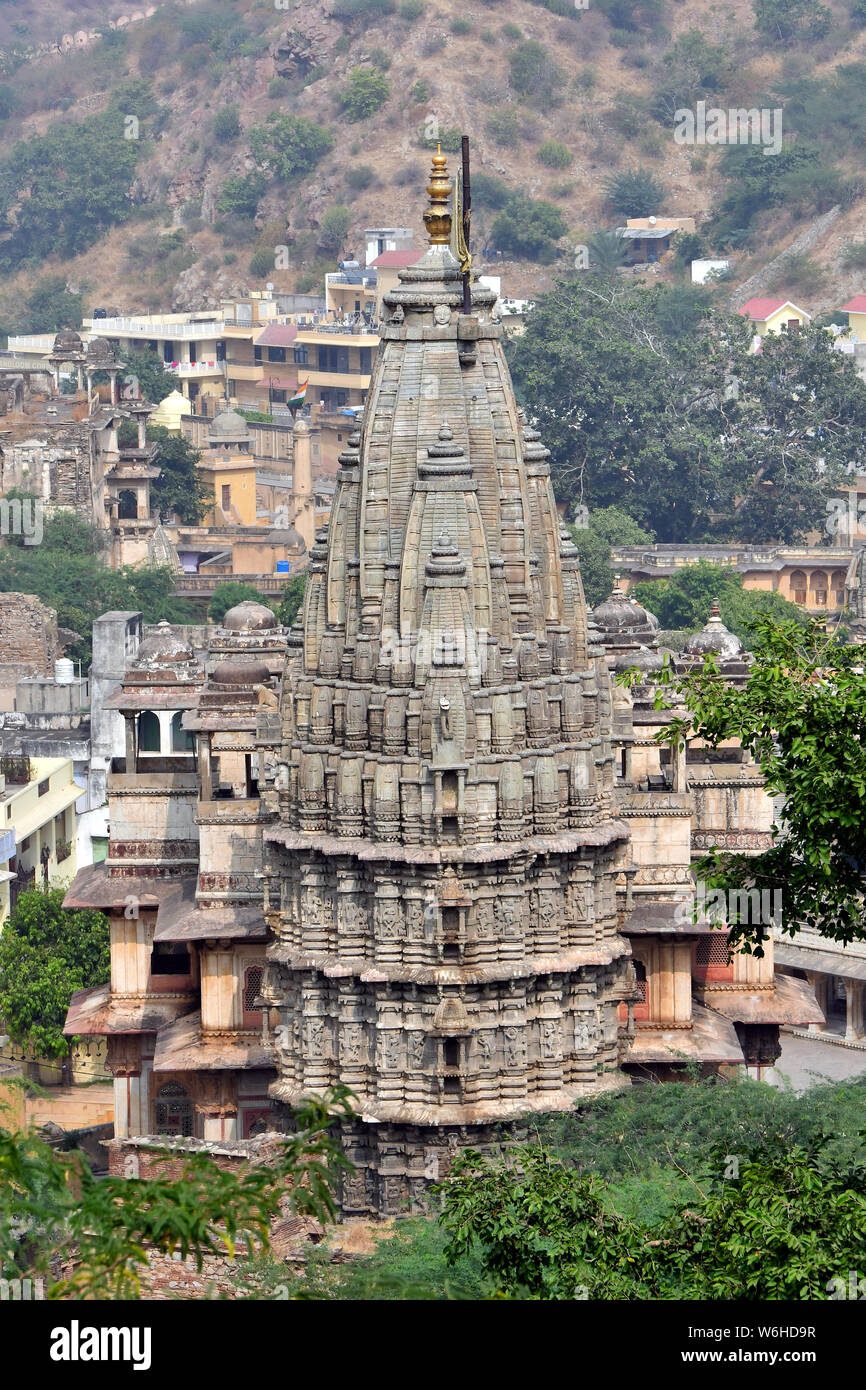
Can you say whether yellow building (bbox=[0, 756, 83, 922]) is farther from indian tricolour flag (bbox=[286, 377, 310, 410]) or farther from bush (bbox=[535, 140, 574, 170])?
bush (bbox=[535, 140, 574, 170])

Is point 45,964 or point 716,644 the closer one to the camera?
point 45,964

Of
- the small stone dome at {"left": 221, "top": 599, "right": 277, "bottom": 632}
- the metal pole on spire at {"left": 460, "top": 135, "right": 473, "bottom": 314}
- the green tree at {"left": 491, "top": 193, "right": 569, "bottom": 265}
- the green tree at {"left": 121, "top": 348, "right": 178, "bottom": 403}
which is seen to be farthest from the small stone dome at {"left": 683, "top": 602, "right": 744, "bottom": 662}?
the green tree at {"left": 491, "top": 193, "right": 569, "bottom": 265}

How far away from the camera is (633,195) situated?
196m

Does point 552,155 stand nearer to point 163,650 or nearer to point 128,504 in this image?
point 128,504

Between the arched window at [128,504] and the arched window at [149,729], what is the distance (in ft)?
208

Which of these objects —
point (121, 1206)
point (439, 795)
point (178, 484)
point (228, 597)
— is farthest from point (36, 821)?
point (178, 484)

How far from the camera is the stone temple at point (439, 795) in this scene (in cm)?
4669

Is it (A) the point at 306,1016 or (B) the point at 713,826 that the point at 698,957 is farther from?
(A) the point at 306,1016

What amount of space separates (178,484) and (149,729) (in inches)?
2817

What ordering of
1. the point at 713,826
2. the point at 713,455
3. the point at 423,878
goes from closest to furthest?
the point at 423,878 < the point at 713,826 < the point at 713,455

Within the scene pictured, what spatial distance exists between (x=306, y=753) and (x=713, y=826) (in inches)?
388

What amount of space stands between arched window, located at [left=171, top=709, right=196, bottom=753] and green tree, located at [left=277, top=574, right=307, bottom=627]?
3897 centimetres
